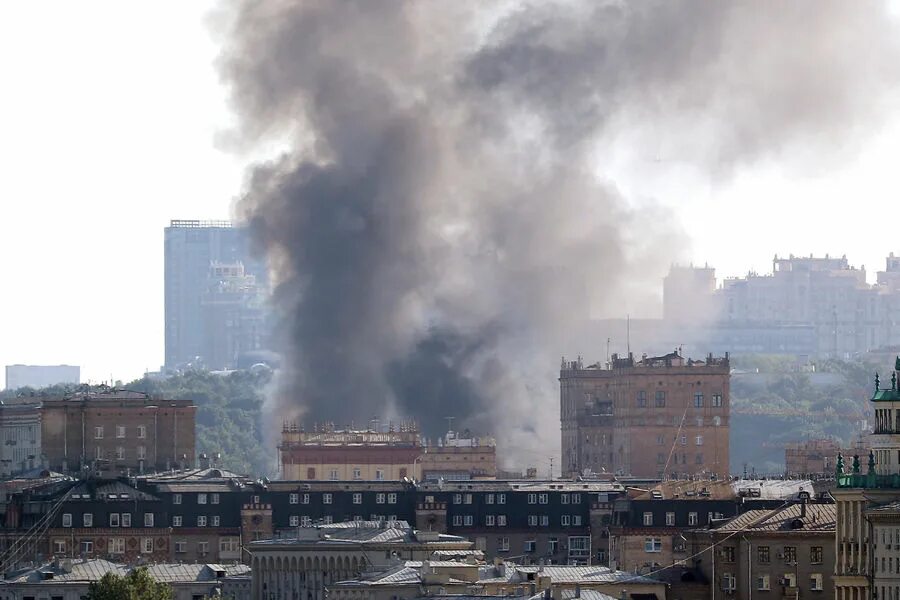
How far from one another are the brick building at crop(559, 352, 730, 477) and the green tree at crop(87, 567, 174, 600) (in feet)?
234

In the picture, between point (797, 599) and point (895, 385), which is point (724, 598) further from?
point (895, 385)

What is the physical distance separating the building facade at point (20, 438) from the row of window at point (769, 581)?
60898 mm

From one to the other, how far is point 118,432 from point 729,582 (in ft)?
203

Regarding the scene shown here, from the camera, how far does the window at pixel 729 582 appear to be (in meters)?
114

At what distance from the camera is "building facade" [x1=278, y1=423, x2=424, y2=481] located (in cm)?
17600

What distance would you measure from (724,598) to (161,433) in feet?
210

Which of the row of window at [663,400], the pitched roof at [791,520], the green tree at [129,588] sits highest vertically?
the row of window at [663,400]

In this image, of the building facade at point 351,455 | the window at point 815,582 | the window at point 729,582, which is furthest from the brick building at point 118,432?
the window at point 815,582

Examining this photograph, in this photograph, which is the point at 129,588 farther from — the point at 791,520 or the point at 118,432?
the point at 118,432

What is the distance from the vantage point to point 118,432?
569 feet

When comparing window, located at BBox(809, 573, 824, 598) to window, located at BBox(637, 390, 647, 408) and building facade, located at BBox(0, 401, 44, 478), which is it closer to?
building facade, located at BBox(0, 401, 44, 478)

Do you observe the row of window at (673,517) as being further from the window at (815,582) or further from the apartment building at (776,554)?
the window at (815,582)

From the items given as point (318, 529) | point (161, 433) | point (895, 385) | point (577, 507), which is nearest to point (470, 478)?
point (161, 433)

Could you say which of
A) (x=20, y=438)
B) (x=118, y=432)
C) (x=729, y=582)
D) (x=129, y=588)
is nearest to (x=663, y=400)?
(x=20, y=438)
